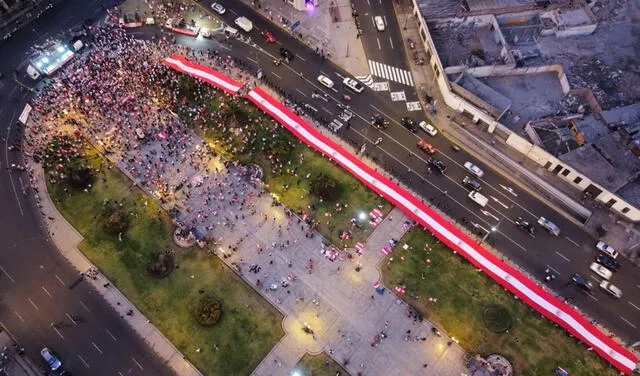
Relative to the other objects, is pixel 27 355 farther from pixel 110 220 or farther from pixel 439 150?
pixel 439 150

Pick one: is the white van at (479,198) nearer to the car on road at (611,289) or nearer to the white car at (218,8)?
the car on road at (611,289)

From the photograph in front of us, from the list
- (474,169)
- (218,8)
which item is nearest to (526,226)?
(474,169)

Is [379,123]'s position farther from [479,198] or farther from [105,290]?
[105,290]

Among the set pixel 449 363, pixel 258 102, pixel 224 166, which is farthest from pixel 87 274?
pixel 449 363

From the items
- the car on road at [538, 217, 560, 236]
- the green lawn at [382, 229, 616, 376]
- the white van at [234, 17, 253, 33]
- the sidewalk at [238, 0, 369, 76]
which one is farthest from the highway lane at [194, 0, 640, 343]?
the green lawn at [382, 229, 616, 376]

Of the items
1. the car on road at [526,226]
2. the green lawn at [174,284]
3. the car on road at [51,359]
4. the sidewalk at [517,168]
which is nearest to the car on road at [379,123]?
the sidewalk at [517,168]

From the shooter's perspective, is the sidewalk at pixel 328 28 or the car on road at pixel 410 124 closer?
the car on road at pixel 410 124
